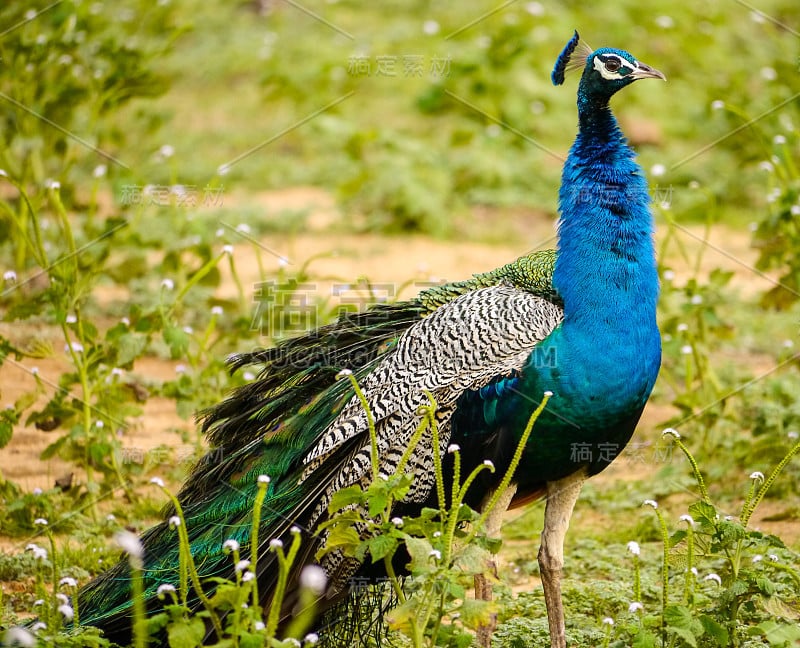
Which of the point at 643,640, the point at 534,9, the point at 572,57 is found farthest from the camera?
the point at 534,9

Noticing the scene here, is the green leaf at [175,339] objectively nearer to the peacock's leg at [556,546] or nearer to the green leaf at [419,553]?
the peacock's leg at [556,546]

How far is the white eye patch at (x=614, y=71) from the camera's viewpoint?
11.7ft

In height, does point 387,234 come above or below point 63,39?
below

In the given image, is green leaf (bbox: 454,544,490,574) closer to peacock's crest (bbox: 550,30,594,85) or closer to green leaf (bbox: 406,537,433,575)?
green leaf (bbox: 406,537,433,575)

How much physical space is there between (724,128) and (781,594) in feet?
19.4

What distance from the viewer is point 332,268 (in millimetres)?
6930

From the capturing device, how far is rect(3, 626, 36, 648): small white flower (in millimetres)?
2354

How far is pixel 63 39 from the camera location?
6.08m

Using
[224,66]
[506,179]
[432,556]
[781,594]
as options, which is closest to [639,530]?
[781,594]

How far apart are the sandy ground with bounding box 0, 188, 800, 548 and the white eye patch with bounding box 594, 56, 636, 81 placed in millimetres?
1564

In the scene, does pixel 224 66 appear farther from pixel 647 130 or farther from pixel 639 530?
pixel 639 530

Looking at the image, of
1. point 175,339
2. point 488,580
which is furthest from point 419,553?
point 175,339

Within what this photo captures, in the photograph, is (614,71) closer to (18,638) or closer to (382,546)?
(382,546)

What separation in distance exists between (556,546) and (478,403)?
55 centimetres
